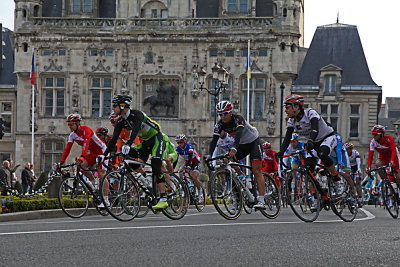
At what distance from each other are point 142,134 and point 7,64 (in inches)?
1547

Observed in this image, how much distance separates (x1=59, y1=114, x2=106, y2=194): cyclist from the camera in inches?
546

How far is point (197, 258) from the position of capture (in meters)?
6.24

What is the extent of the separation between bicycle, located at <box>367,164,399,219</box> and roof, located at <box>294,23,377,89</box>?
31241 mm

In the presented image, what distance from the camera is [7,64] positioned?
161 feet

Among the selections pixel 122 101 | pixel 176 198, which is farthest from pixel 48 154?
pixel 122 101

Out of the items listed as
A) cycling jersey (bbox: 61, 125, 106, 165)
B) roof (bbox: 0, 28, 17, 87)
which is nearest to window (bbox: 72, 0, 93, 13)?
roof (bbox: 0, 28, 17, 87)

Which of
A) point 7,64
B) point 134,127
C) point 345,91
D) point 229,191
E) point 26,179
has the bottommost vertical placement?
point 26,179

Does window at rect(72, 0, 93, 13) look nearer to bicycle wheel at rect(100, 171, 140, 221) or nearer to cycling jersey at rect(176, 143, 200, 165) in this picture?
cycling jersey at rect(176, 143, 200, 165)

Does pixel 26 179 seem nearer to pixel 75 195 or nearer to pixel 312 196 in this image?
pixel 75 195

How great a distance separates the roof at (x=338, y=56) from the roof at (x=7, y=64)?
17.9 metres

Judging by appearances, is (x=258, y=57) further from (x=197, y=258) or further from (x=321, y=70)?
(x=197, y=258)

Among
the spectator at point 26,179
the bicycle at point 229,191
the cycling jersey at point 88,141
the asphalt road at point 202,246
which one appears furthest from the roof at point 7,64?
the asphalt road at point 202,246

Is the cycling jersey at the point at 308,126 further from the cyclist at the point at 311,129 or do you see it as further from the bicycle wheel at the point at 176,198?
the bicycle wheel at the point at 176,198

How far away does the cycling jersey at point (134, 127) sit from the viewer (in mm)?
11284
